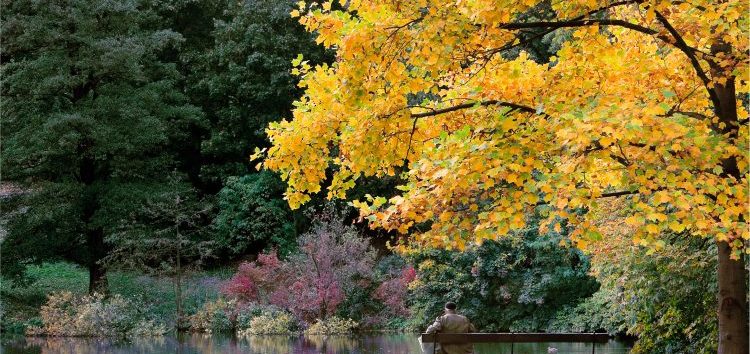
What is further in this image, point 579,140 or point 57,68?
point 57,68

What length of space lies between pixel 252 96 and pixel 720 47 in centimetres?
2185

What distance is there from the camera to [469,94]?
7754 millimetres

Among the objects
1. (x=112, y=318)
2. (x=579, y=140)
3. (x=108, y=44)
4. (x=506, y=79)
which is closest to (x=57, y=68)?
(x=108, y=44)

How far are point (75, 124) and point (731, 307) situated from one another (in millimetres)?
19231

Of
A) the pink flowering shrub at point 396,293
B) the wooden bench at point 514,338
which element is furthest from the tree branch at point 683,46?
the pink flowering shrub at point 396,293

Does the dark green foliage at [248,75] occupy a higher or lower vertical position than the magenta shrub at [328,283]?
higher

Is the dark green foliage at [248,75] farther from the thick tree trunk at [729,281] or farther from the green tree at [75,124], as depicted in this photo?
the thick tree trunk at [729,281]

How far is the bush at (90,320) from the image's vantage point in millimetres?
22984

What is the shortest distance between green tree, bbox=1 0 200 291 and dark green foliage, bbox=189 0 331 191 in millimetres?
2659

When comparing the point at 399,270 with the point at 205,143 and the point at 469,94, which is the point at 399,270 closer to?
the point at 205,143

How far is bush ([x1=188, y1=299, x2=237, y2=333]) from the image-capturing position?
945 inches

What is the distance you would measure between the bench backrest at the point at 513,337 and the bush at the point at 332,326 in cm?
1399

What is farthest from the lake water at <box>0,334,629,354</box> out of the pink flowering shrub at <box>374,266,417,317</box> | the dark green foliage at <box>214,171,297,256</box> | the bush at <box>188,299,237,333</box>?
the dark green foliage at <box>214,171,297,256</box>

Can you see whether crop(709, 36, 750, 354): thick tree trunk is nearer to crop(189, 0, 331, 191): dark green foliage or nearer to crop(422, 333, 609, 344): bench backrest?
crop(422, 333, 609, 344): bench backrest
